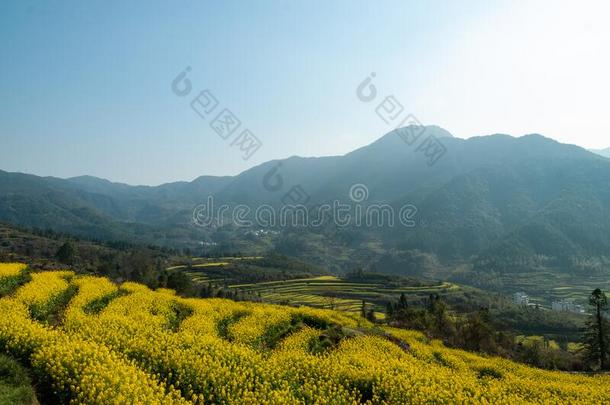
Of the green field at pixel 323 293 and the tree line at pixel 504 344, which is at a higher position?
the tree line at pixel 504 344

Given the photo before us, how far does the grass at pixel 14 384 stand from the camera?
45.8ft

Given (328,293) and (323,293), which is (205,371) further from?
(328,293)

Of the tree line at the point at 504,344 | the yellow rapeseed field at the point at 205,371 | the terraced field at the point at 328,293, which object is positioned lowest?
the terraced field at the point at 328,293

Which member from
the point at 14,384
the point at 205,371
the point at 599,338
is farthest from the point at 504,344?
the point at 14,384

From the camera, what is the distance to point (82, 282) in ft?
148

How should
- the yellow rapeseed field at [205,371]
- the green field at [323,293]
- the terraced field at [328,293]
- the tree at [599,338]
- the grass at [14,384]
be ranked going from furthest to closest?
1. the green field at [323,293]
2. the terraced field at [328,293]
3. the tree at [599,338]
4. the yellow rapeseed field at [205,371]
5. the grass at [14,384]

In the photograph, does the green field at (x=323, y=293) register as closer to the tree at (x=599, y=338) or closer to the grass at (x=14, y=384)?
the tree at (x=599, y=338)

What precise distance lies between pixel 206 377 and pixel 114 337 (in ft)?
23.5

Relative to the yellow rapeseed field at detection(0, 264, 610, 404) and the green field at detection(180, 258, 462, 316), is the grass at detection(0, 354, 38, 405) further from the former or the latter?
the green field at detection(180, 258, 462, 316)

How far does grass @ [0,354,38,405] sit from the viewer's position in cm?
1396

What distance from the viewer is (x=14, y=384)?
50.5ft

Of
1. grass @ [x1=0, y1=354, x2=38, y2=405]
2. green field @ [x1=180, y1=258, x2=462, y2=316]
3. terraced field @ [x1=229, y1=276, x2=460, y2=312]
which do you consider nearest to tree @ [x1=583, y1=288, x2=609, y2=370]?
grass @ [x1=0, y1=354, x2=38, y2=405]

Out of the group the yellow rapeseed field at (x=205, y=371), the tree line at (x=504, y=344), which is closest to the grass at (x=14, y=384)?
the yellow rapeseed field at (x=205, y=371)

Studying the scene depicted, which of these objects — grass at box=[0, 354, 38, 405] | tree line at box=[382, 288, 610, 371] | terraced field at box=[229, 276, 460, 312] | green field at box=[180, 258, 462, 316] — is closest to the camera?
grass at box=[0, 354, 38, 405]
